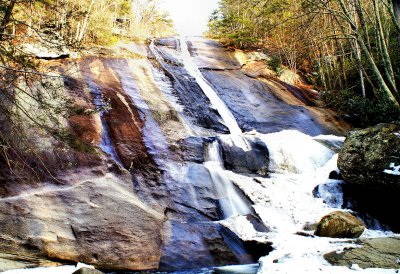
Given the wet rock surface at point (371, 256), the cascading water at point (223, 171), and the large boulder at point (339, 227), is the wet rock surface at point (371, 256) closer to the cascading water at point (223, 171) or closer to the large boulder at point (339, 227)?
the large boulder at point (339, 227)

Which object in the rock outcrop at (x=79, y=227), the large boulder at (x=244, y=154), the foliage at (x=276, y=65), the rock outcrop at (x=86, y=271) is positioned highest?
the foliage at (x=276, y=65)

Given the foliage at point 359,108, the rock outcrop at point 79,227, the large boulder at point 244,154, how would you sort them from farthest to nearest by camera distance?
the foliage at point 359,108
the large boulder at point 244,154
the rock outcrop at point 79,227

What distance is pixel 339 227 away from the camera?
6.18 m

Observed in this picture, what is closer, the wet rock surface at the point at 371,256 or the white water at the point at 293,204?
the wet rock surface at the point at 371,256

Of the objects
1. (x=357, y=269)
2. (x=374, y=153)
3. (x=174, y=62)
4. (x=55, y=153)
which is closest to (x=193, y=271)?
(x=357, y=269)

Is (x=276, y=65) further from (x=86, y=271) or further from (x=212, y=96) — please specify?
(x=86, y=271)

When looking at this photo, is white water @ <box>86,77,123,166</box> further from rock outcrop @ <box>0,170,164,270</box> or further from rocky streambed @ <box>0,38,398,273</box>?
rock outcrop @ <box>0,170,164,270</box>

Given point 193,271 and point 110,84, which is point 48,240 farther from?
point 110,84

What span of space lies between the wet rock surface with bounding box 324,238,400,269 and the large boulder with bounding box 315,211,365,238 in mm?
348

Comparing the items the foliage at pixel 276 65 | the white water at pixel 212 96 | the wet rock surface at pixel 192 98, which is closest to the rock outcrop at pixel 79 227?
the wet rock surface at pixel 192 98

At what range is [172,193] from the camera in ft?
22.0

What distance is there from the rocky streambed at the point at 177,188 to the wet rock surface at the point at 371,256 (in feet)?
0.15

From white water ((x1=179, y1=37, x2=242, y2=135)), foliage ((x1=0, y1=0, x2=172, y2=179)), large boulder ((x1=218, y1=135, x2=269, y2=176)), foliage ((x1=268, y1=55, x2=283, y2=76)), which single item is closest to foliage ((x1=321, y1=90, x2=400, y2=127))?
foliage ((x1=268, y1=55, x2=283, y2=76))

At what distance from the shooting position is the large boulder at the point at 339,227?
6.16 meters
